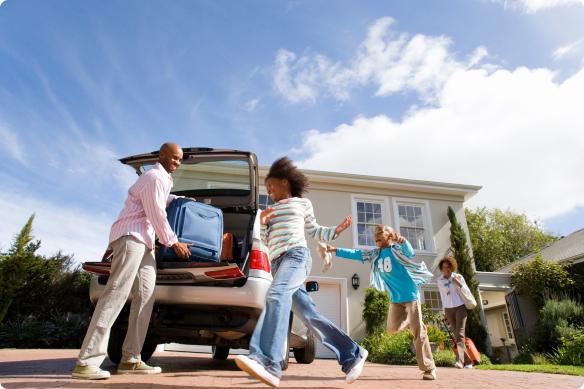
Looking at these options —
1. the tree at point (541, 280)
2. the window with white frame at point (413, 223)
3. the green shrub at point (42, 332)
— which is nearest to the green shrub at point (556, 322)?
the tree at point (541, 280)

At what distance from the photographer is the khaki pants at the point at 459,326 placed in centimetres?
630

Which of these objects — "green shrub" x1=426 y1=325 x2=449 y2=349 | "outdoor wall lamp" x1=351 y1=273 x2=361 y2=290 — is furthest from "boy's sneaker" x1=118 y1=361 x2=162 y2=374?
"outdoor wall lamp" x1=351 y1=273 x2=361 y2=290

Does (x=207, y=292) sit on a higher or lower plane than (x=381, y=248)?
lower

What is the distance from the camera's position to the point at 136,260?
272 cm

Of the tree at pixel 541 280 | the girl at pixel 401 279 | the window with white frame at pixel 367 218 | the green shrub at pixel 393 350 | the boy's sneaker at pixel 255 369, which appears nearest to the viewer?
the boy's sneaker at pixel 255 369

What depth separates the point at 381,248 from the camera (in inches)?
166

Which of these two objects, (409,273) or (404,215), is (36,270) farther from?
(404,215)

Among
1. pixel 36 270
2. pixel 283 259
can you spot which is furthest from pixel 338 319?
pixel 283 259

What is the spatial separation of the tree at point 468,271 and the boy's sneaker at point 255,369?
10.5m

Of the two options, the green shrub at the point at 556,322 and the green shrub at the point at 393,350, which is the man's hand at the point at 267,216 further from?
the green shrub at the point at 556,322

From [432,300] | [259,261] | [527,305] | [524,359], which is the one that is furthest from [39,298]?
[527,305]

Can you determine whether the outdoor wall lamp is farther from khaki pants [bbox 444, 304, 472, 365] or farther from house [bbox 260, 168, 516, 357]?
khaki pants [bbox 444, 304, 472, 365]

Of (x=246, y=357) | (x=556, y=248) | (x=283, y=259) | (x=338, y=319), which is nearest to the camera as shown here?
(x=246, y=357)

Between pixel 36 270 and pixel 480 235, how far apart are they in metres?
28.0
